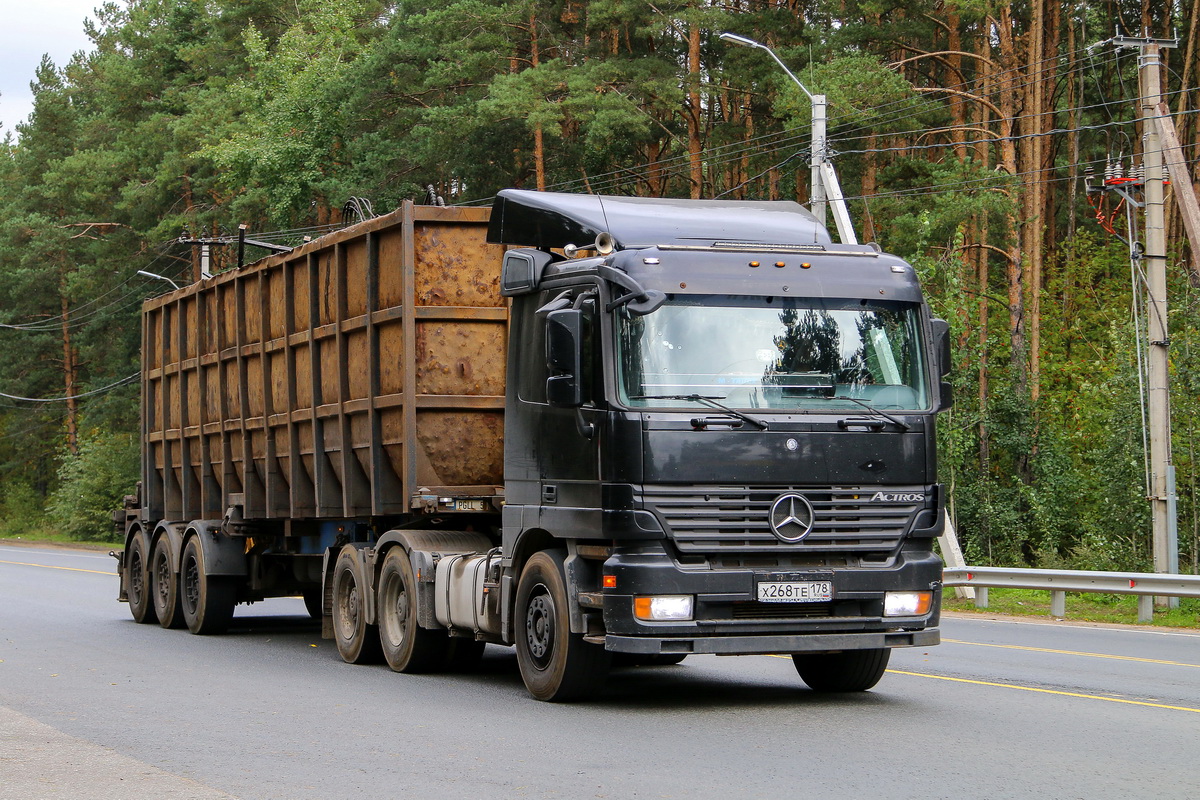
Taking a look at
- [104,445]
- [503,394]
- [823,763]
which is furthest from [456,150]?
[823,763]

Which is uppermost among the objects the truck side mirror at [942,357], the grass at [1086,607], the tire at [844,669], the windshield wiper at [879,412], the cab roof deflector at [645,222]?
the cab roof deflector at [645,222]

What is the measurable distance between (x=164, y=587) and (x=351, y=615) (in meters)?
5.48

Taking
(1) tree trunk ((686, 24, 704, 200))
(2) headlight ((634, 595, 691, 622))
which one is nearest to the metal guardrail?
(2) headlight ((634, 595, 691, 622))

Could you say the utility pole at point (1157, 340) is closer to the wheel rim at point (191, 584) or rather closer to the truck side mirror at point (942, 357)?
the truck side mirror at point (942, 357)

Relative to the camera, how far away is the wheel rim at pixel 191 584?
17.7 m

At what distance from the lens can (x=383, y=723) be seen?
10023 millimetres

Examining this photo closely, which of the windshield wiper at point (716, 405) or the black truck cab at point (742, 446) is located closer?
the black truck cab at point (742, 446)

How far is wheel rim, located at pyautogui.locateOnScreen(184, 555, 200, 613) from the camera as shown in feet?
58.0

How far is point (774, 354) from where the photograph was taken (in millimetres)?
10203

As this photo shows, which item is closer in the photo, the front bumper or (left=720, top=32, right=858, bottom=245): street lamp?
the front bumper

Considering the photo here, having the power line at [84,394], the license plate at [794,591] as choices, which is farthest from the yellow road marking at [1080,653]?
the power line at [84,394]

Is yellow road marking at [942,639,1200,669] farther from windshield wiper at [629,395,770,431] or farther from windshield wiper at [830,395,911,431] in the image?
windshield wiper at [629,395,770,431]

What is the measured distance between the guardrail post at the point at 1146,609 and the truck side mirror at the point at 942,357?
10.4 metres

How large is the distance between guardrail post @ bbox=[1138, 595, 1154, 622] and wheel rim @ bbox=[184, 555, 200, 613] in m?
11.5
